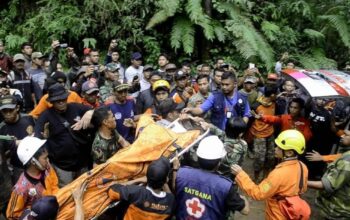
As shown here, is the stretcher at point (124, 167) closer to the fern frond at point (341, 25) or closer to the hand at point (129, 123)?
the hand at point (129, 123)

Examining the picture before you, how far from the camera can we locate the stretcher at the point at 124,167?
348cm

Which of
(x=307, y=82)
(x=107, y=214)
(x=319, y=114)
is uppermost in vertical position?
(x=307, y=82)

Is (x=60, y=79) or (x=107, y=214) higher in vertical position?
(x=60, y=79)

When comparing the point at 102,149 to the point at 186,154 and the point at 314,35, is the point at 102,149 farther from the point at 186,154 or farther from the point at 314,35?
the point at 314,35

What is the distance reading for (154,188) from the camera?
3.27 metres

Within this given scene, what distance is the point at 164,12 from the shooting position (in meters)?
10.0

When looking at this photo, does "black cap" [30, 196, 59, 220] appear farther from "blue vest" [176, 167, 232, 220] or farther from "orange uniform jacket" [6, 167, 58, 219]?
"blue vest" [176, 167, 232, 220]

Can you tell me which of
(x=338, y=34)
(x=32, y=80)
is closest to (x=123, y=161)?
(x=32, y=80)

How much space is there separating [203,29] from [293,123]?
4.97 m

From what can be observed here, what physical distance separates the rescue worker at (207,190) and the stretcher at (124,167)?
0.37 metres

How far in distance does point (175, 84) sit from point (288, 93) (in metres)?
1.88

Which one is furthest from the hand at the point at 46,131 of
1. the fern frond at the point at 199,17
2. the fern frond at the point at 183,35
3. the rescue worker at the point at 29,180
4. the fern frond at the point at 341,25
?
the fern frond at the point at 341,25

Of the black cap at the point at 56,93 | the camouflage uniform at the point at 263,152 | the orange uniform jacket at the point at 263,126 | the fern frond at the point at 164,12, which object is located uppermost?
the fern frond at the point at 164,12

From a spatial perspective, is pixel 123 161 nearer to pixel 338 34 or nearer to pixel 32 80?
pixel 32 80
